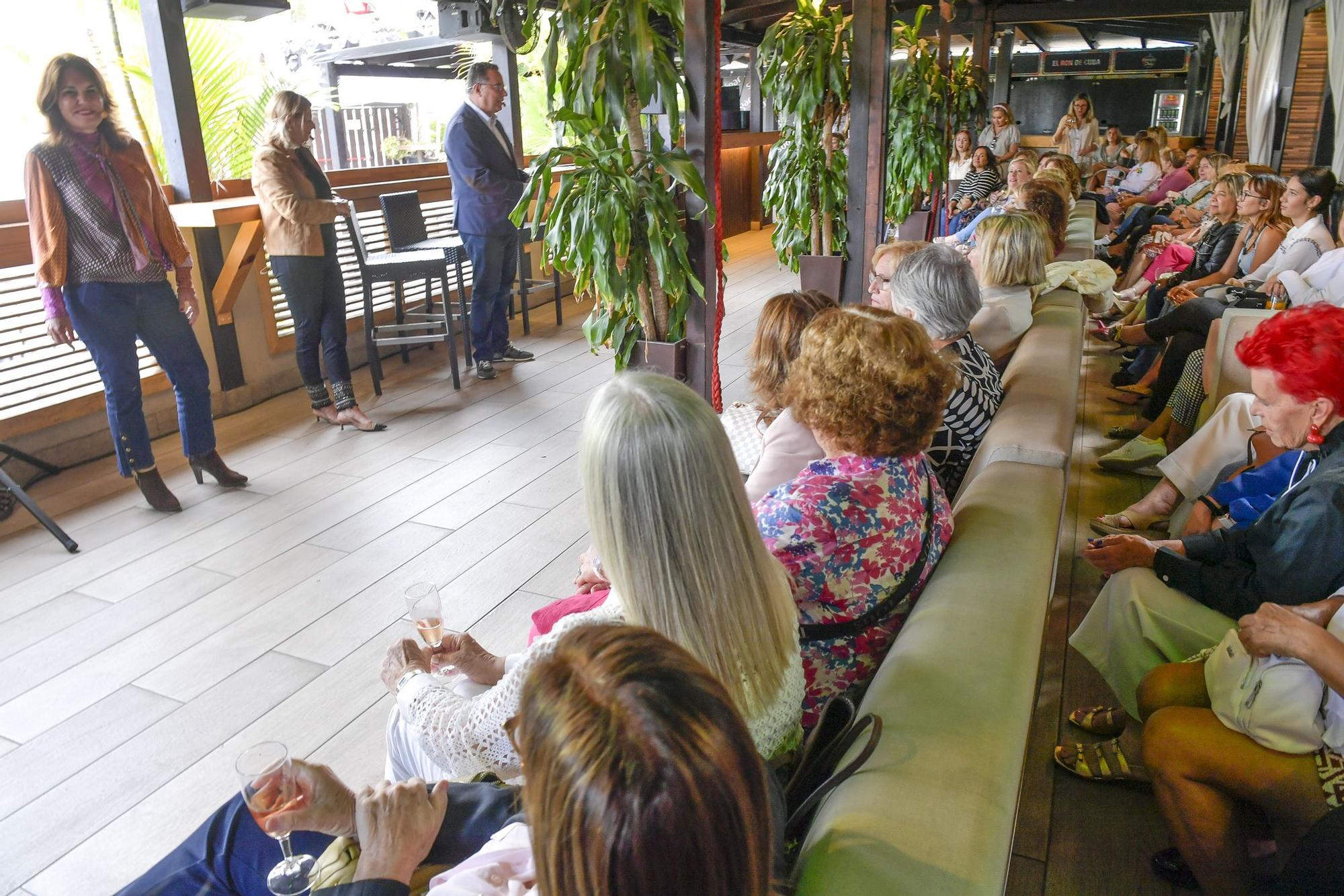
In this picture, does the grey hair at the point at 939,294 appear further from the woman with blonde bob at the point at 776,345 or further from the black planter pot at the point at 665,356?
the black planter pot at the point at 665,356

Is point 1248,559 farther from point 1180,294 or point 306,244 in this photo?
point 306,244

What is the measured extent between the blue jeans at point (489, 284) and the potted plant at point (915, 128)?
2.72 m

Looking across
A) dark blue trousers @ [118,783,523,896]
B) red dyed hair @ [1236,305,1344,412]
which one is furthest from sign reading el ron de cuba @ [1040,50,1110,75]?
dark blue trousers @ [118,783,523,896]

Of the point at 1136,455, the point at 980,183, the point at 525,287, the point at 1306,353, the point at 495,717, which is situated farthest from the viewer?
the point at 980,183

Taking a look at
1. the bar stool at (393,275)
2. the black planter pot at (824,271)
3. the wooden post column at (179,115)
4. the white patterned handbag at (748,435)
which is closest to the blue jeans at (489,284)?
the bar stool at (393,275)

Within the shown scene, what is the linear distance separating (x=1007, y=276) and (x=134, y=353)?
10.5 feet

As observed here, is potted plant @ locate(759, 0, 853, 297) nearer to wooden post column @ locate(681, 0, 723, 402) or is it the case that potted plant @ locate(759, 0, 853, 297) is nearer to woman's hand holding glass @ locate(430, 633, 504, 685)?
wooden post column @ locate(681, 0, 723, 402)

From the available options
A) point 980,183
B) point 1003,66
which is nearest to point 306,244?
point 980,183

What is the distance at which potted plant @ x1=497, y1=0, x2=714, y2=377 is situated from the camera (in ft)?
9.32

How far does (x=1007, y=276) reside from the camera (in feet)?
10.7

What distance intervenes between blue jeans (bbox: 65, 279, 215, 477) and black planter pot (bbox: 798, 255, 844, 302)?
3.07 m

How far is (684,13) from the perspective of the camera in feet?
9.90

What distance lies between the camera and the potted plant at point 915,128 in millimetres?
6352

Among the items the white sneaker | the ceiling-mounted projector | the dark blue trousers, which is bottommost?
the white sneaker
